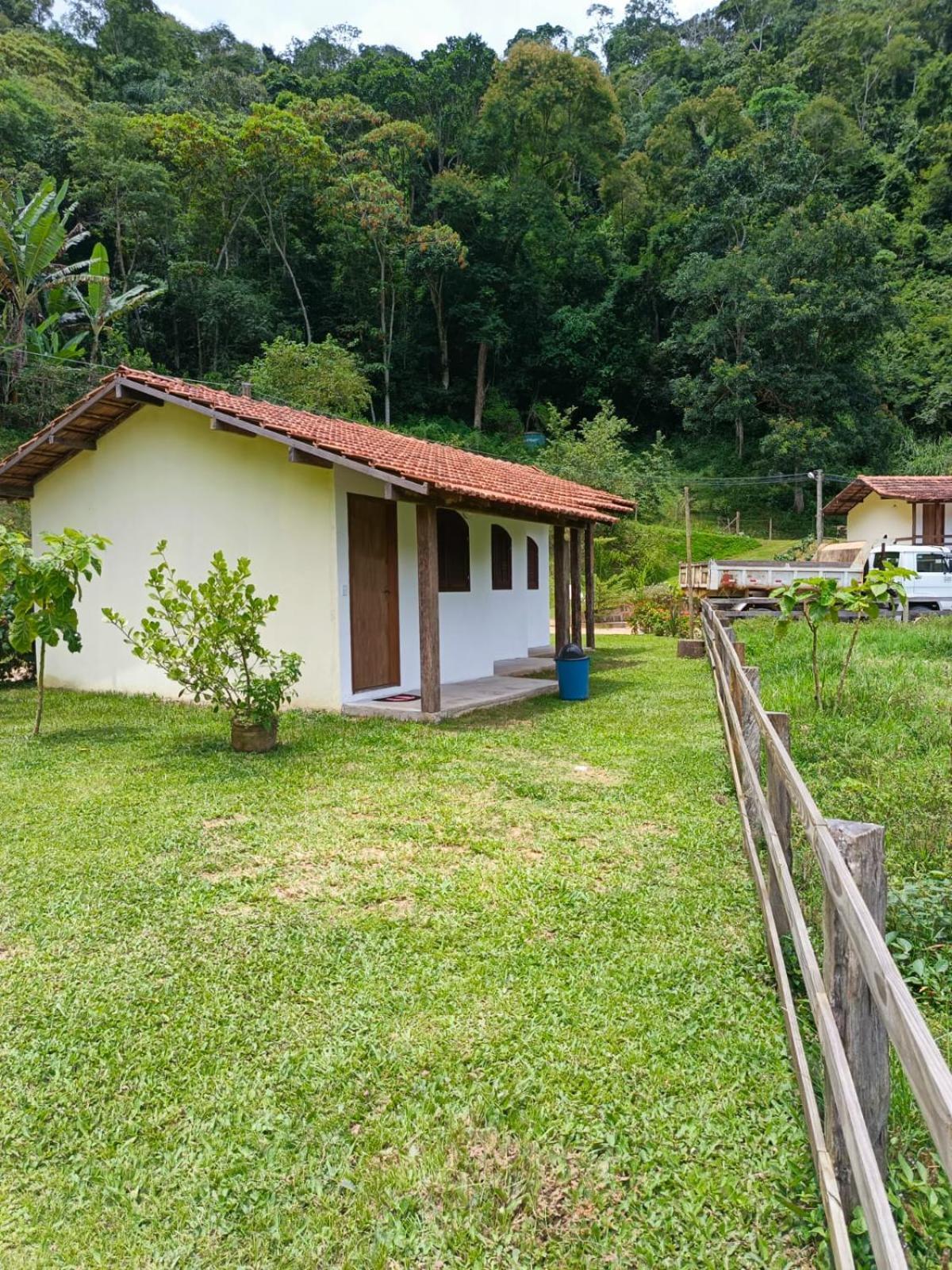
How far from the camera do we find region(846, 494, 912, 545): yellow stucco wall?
1153 inches

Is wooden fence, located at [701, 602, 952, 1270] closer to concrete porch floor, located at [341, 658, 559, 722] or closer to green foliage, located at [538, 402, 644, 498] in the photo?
concrete porch floor, located at [341, 658, 559, 722]

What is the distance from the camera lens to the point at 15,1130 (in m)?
2.49

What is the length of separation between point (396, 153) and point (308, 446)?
Answer: 38.1 meters

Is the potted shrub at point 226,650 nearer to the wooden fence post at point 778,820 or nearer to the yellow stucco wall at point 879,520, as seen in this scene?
the wooden fence post at point 778,820

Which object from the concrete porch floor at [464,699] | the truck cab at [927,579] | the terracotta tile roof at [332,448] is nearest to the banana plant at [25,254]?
the terracotta tile roof at [332,448]

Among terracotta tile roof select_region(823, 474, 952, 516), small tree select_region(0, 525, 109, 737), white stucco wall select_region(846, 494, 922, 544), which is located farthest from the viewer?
white stucco wall select_region(846, 494, 922, 544)

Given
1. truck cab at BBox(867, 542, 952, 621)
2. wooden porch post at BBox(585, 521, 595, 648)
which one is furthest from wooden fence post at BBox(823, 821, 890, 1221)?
truck cab at BBox(867, 542, 952, 621)

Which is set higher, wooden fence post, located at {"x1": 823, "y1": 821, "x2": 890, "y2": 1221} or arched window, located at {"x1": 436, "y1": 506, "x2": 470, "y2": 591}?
arched window, located at {"x1": 436, "y1": 506, "x2": 470, "y2": 591}

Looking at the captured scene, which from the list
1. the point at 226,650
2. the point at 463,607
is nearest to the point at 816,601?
the point at 463,607

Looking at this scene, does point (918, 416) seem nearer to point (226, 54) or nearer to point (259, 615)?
point (259, 615)

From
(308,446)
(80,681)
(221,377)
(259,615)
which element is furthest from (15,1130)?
(221,377)

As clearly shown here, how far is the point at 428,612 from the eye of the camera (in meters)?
8.76

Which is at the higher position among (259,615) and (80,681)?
(259,615)

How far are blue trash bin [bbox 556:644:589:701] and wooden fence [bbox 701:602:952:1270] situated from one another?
7057mm
